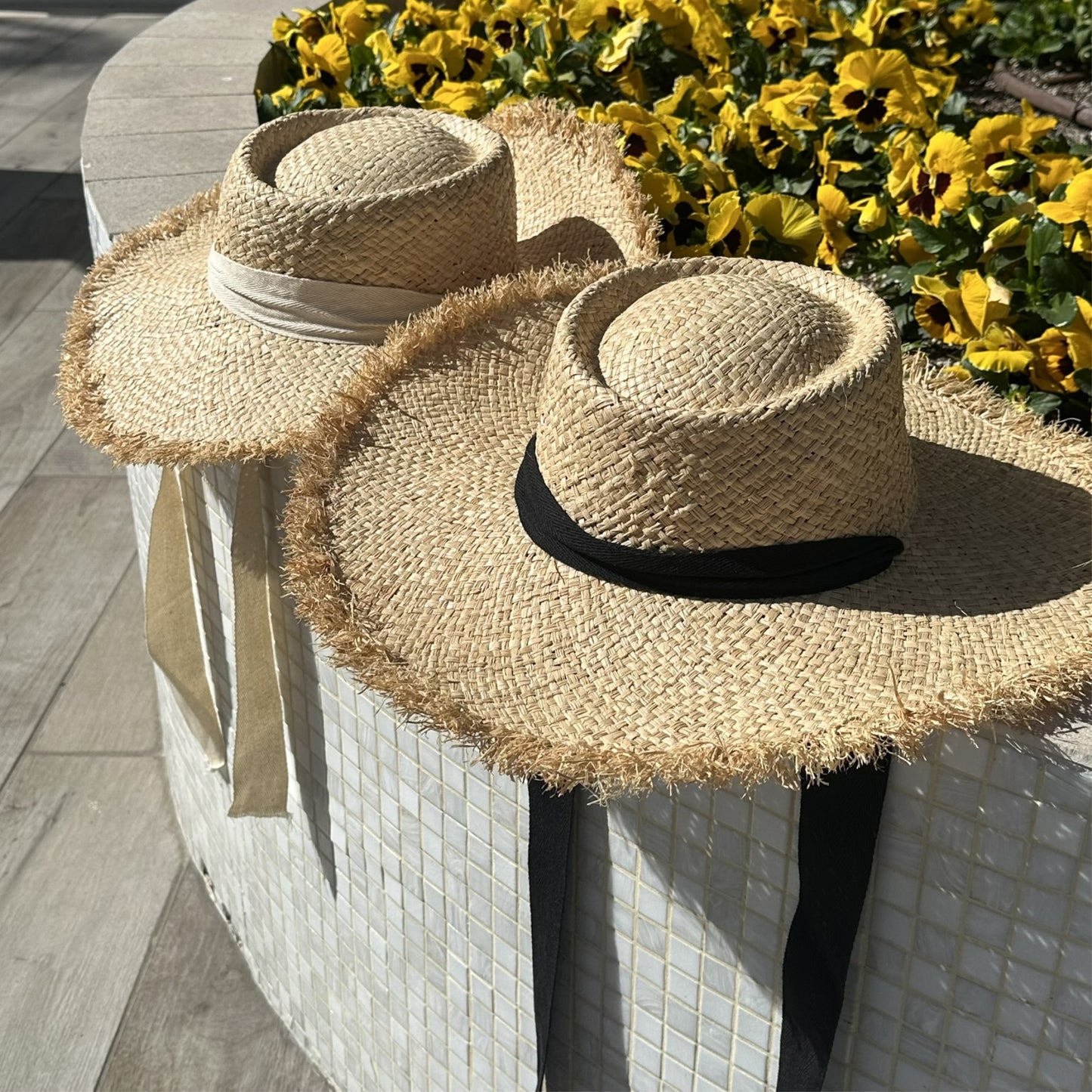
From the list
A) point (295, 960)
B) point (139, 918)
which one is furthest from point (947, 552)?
point (139, 918)

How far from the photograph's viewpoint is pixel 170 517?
1.82 meters

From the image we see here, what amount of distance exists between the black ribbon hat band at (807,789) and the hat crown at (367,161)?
43cm

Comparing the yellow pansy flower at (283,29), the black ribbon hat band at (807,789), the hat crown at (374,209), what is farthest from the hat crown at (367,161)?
the yellow pansy flower at (283,29)

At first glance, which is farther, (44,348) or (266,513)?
(44,348)

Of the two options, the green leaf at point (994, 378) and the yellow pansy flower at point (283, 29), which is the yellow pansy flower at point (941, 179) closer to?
the green leaf at point (994, 378)

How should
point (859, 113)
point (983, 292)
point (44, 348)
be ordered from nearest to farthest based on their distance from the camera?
point (983, 292) → point (859, 113) → point (44, 348)

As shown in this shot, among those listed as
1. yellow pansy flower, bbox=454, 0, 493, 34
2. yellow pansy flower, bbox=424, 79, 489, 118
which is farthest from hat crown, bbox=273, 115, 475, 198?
yellow pansy flower, bbox=454, 0, 493, 34

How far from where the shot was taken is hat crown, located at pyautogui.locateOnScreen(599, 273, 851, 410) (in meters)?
1.14

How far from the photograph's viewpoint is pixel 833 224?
1.99m

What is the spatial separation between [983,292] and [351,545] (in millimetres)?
921

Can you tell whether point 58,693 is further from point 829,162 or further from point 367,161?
point 829,162

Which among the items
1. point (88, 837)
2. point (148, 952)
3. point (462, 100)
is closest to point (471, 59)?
point (462, 100)

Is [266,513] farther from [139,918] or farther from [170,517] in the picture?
[139,918]

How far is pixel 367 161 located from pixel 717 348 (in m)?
0.58
